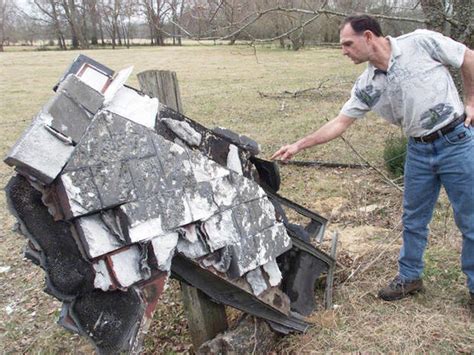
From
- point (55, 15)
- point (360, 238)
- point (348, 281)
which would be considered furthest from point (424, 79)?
point (55, 15)

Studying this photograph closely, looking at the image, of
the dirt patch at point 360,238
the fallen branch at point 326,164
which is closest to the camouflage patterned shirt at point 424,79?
the dirt patch at point 360,238

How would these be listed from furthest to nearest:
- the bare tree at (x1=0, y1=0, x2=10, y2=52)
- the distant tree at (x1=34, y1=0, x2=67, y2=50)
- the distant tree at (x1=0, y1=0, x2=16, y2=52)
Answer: the distant tree at (x1=0, y1=0, x2=16, y2=52) < the bare tree at (x1=0, y1=0, x2=10, y2=52) < the distant tree at (x1=34, y1=0, x2=67, y2=50)

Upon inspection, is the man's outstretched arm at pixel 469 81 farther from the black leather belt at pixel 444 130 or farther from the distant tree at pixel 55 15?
the distant tree at pixel 55 15

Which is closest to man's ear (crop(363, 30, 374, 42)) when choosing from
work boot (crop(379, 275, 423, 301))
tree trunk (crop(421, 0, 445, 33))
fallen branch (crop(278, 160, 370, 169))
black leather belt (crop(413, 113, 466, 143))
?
black leather belt (crop(413, 113, 466, 143))

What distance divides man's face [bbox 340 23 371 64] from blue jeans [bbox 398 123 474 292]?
0.67 metres

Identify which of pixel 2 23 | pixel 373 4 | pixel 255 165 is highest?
pixel 373 4

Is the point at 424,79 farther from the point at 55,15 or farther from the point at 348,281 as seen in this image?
the point at 55,15

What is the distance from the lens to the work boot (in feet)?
11.4

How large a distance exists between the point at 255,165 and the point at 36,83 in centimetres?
1898

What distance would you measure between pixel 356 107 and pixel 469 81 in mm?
707

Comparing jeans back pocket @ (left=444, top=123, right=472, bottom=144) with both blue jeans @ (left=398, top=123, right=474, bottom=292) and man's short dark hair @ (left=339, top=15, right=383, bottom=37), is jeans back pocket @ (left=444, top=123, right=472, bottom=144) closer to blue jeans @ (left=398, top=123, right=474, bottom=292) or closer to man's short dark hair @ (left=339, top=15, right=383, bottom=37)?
blue jeans @ (left=398, top=123, right=474, bottom=292)

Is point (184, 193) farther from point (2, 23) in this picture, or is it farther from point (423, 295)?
point (2, 23)

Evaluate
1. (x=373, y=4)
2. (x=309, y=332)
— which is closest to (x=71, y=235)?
(x=309, y=332)

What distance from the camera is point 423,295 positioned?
11.7ft
